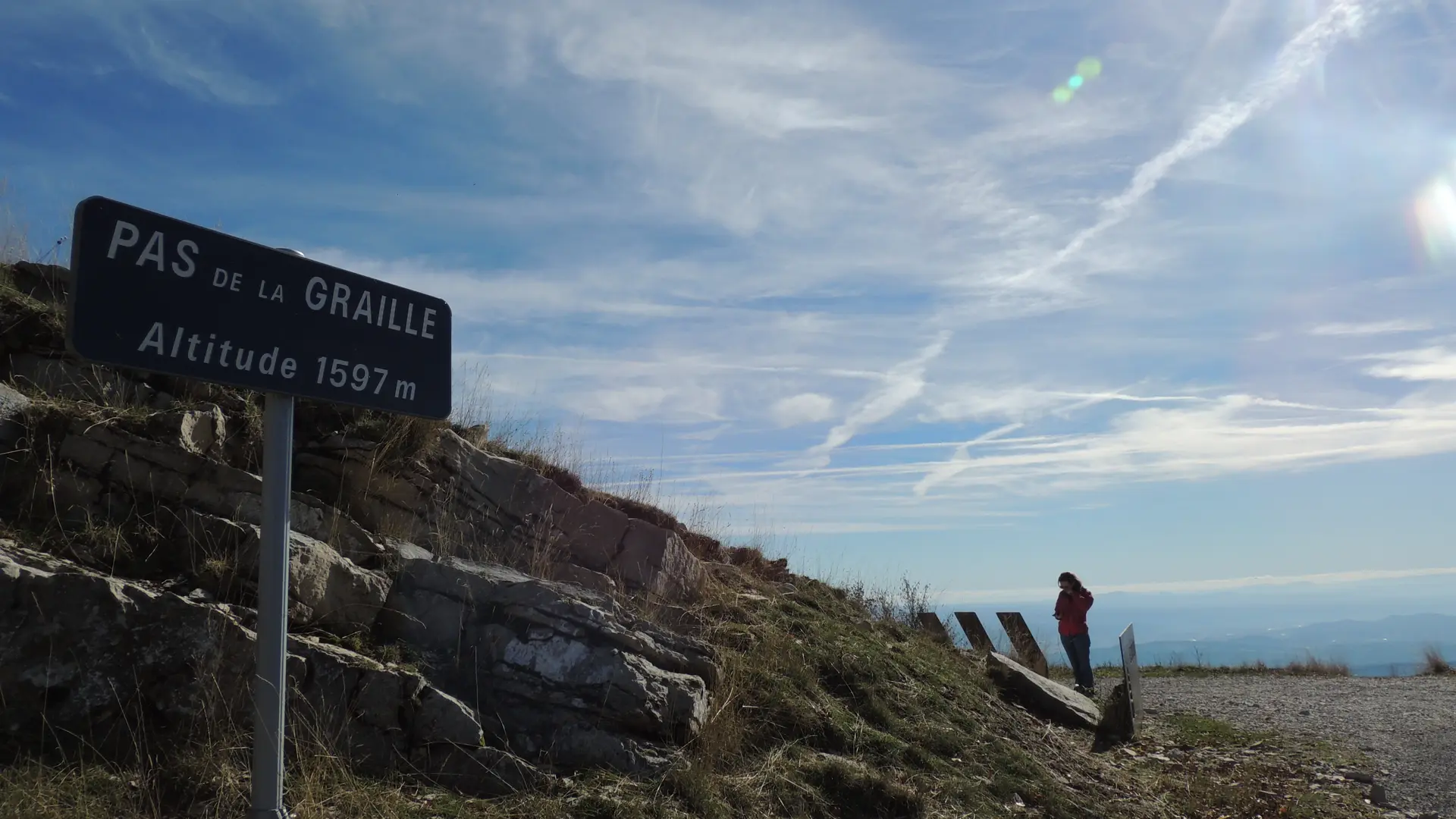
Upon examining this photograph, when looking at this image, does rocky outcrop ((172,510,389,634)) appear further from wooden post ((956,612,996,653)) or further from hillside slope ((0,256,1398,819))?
wooden post ((956,612,996,653))

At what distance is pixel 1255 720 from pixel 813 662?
22.7 ft

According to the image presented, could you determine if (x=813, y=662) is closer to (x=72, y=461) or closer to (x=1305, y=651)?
(x=72, y=461)

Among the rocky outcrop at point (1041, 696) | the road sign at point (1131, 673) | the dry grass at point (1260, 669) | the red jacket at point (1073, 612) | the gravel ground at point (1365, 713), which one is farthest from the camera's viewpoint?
the dry grass at point (1260, 669)

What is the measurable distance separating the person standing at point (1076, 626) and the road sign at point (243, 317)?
11169mm

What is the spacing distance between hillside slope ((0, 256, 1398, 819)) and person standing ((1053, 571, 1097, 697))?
13.7 ft

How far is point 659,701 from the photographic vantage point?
543 centimetres

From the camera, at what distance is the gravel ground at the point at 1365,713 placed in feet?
26.7

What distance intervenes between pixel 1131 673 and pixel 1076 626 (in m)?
2.50

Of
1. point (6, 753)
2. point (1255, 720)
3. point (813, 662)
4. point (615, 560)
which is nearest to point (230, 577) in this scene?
point (6, 753)

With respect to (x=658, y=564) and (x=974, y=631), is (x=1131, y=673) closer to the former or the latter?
(x=974, y=631)

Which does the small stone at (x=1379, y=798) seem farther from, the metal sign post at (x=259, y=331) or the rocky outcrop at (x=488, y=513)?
the metal sign post at (x=259, y=331)

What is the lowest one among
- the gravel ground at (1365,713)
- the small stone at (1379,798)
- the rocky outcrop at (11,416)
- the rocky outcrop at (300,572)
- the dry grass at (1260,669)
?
the small stone at (1379,798)

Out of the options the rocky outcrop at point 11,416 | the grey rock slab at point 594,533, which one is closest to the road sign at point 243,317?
the rocky outcrop at point 11,416

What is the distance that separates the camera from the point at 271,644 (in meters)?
2.73
